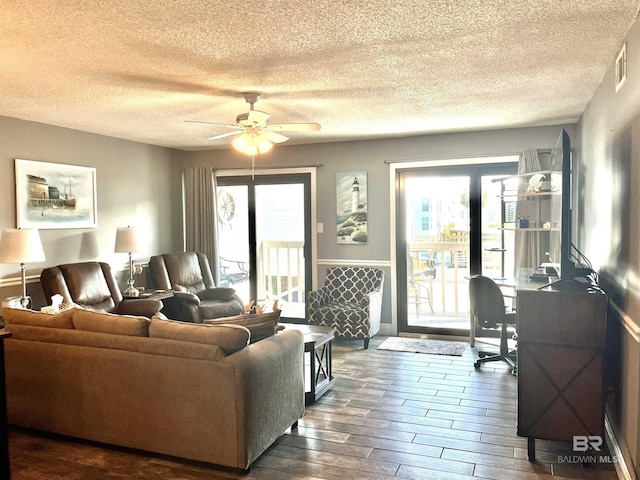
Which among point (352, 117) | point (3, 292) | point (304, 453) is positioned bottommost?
point (304, 453)

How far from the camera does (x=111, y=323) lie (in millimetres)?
3125

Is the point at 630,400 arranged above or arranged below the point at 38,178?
below

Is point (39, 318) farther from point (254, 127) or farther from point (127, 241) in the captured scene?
point (127, 241)

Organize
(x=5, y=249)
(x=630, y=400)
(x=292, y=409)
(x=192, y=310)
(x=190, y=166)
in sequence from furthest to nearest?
(x=190, y=166)
(x=192, y=310)
(x=5, y=249)
(x=292, y=409)
(x=630, y=400)

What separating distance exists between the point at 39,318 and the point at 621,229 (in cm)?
365

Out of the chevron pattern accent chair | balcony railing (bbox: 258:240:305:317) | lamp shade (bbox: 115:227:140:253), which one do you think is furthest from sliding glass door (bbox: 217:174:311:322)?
lamp shade (bbox: 115:227:140:253)

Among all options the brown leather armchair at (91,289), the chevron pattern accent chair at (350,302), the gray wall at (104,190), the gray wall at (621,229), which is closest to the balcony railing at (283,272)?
the chevron pattern accent chair at (350,302)

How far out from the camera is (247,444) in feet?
9.26

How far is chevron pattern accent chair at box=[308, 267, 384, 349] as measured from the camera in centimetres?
563

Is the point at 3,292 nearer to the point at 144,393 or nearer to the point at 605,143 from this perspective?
the point at 144,393

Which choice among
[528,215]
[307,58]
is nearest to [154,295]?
[307,58]

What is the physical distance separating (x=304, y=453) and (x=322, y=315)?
8.73 ft

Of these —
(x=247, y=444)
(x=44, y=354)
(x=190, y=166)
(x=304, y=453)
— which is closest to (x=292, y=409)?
(x=304, y=453)

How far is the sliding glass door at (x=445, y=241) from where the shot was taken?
19.4ft
